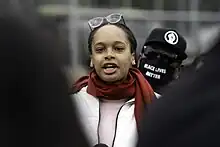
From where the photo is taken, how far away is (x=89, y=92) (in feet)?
10.4

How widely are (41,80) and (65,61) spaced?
71mm

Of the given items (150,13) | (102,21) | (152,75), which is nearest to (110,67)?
(102,21)

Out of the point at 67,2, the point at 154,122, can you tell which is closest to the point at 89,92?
the point at 154,122

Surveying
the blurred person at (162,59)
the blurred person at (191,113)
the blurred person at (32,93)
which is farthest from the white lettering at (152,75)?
the blurred person at (32,93)

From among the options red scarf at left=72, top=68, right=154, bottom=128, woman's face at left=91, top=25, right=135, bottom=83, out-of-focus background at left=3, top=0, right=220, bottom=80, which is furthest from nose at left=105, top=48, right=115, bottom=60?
out-of-focus background at left=3, top=0, right=220, bottom=80

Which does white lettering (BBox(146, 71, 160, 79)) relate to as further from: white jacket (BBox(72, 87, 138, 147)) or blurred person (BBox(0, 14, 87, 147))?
blurred person (BBox(0, 14, 87, 147))

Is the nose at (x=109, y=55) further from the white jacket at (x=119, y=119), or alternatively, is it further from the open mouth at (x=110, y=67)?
the white jacket at (x=119, y=119)

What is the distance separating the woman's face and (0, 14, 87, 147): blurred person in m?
1.88

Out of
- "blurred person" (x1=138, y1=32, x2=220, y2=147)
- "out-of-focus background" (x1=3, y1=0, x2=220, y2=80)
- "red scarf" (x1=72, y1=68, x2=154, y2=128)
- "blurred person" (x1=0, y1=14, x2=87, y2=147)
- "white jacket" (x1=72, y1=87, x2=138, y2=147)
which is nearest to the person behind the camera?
"blurred person" (x1=0, y1=14, x2=87, y2=147)

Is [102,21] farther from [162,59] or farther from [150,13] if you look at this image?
[150,13]

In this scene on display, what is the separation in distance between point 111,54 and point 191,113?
1.80 m

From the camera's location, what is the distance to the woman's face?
3174 millimetres

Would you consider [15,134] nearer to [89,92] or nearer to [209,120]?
[209,120]

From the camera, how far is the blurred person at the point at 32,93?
1.24m
